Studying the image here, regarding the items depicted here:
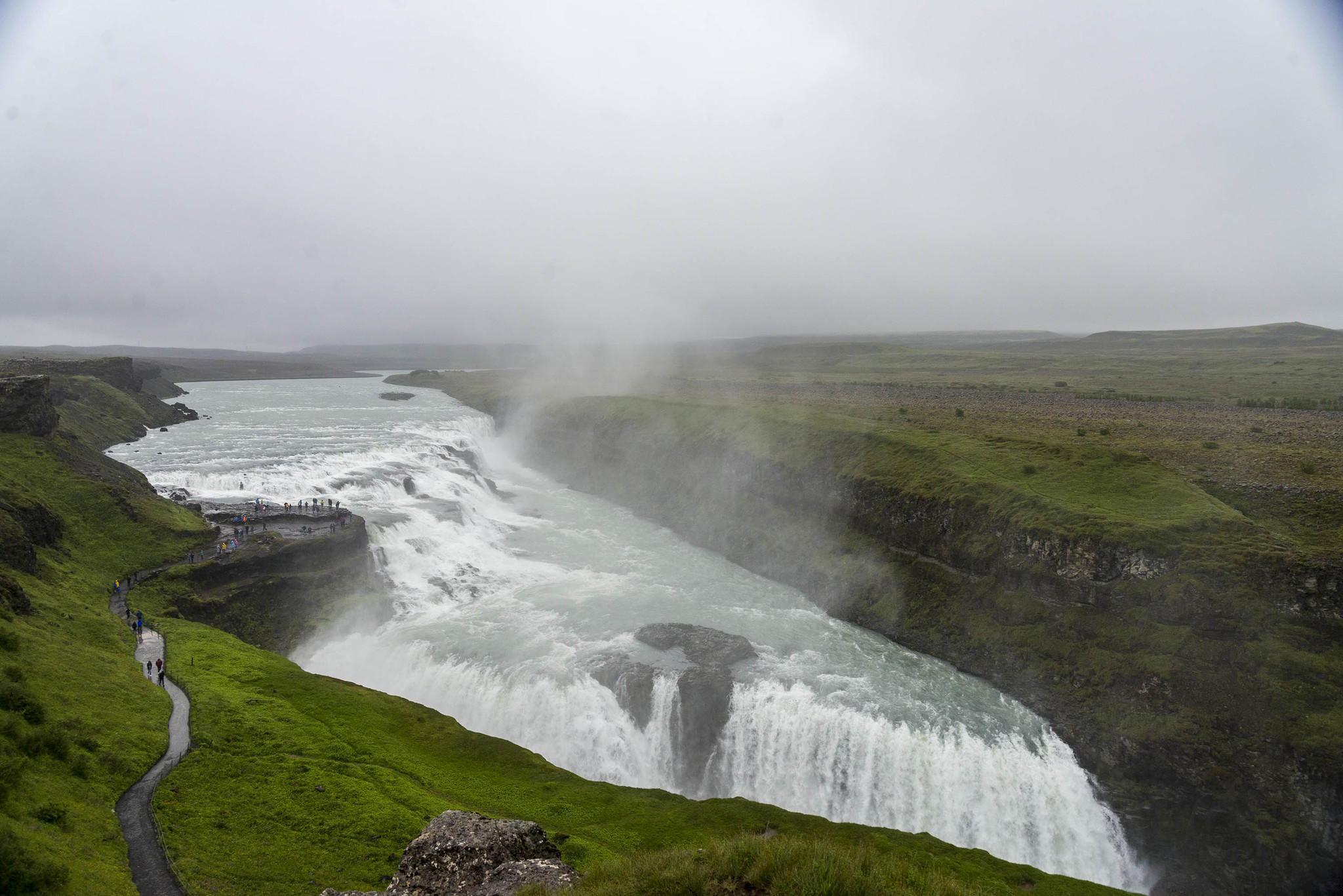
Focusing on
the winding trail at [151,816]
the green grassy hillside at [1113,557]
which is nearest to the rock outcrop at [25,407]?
the winding trail at [151,816]

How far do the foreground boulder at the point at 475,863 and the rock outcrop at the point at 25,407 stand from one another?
155 feet

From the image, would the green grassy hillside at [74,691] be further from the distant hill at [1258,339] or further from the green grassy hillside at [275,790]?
the distant hill at [1258,339]

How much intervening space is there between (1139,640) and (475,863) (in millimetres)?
32491

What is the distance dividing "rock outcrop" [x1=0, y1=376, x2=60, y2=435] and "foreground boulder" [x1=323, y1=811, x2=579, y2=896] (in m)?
47.1

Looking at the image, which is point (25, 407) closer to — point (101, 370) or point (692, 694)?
point (692, 694)

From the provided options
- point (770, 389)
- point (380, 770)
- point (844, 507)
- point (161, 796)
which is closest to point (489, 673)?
point (380, 770)

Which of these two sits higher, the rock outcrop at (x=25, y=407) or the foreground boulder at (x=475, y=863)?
the rock outcrop at (x=25, y=407)

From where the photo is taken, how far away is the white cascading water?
2727cm

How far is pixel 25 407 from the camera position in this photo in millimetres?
41875

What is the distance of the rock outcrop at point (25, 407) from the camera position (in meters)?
41.1

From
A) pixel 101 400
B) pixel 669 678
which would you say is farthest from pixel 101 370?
pixel 669 678

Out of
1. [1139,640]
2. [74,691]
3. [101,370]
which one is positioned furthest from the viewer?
[101,370]

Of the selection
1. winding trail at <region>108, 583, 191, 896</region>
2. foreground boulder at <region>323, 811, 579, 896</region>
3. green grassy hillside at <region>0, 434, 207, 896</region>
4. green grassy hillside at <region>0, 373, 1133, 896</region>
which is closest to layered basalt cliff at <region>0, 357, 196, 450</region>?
green grassy hillside at <region>0, 434, 207, 896</region>

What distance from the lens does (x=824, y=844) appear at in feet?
37.5
